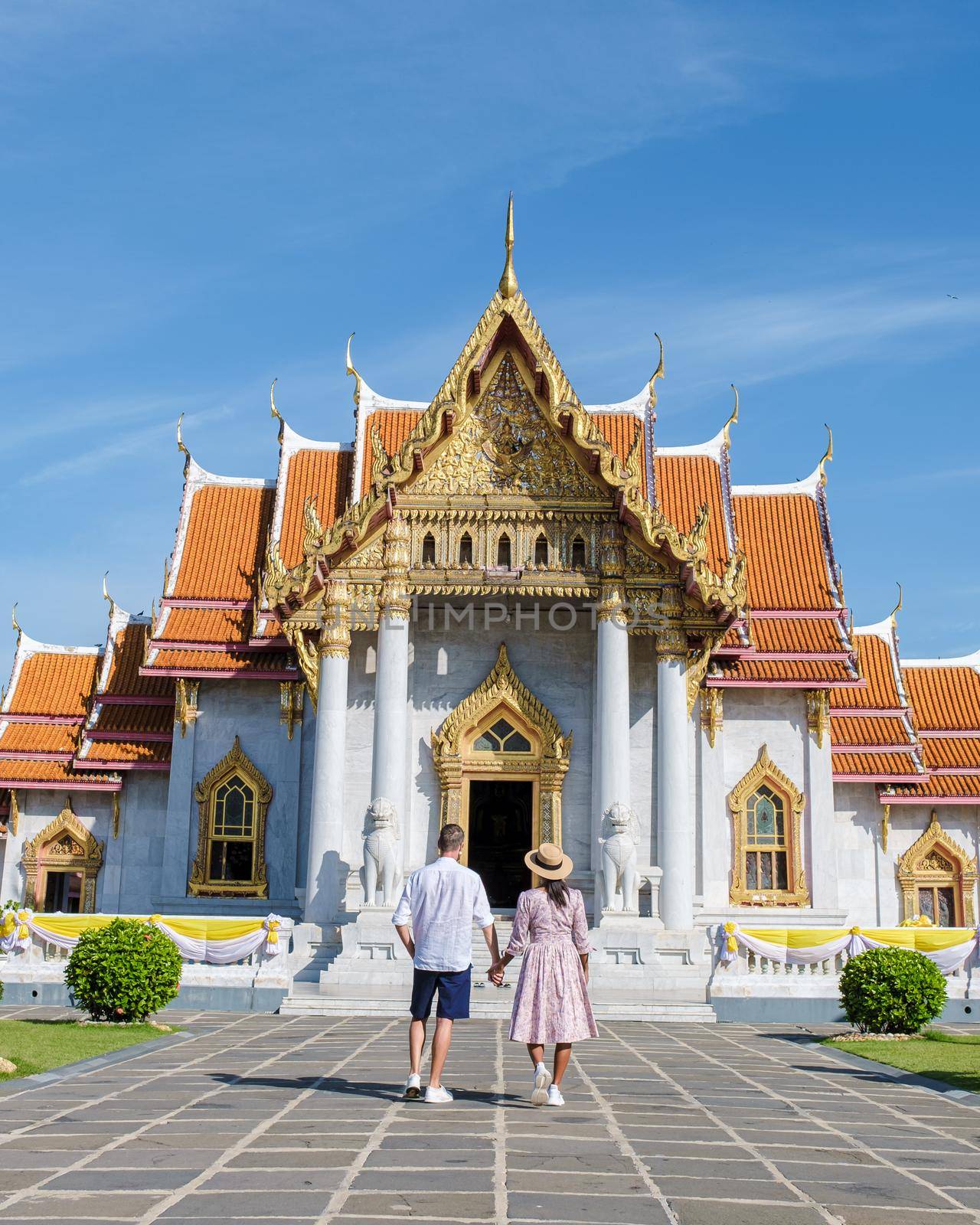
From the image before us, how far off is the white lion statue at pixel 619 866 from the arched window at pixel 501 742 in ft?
8.99

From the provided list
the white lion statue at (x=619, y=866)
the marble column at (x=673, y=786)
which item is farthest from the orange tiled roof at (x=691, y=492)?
the white lion statue at (x=619, y=866)

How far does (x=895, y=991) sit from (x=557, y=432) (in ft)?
28.9

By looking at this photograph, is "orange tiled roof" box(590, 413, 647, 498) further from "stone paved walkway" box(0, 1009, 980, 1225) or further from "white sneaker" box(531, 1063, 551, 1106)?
"white sneaker" box(531, 1063, 551, 1106)

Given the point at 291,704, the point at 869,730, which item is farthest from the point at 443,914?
the point at 869,730

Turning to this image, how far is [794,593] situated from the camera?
21.6 meters

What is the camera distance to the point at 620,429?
2241 cm

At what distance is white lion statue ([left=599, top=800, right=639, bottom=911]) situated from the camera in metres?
16.2

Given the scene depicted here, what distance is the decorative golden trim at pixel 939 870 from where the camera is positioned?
22.0m

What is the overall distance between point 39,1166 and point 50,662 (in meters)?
19.0

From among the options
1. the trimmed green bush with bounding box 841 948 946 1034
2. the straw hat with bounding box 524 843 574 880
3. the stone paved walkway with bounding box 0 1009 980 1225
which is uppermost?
the straw hat with bounding box 524 843 574 880

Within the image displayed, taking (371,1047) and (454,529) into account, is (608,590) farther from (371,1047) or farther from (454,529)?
(371,1047)

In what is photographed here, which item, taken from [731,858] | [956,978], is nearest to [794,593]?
[731,858]

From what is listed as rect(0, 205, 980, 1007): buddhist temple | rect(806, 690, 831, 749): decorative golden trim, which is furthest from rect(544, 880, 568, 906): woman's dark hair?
rect(806, 690, 831, 749): decorative golden trim

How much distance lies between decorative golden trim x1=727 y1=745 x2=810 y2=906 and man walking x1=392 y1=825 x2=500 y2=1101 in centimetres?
1286
